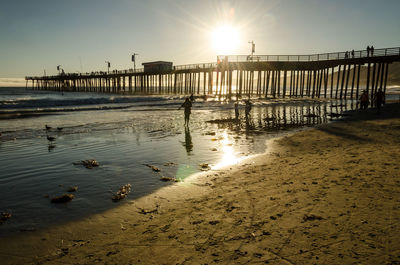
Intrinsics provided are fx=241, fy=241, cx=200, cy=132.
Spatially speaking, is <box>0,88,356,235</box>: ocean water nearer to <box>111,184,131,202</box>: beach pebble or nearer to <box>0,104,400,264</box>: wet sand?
<box>111,184,131,202</box>: beach pebble

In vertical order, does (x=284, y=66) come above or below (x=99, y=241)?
above

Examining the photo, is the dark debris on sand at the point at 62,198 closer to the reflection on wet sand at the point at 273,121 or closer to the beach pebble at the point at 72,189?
the beach pebble at the point at 72,189

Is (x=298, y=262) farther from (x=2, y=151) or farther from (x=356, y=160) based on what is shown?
(x=2, y=151)

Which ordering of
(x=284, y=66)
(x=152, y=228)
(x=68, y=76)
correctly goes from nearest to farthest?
(x=152, y=228) → (x=284, y=66) → (x=68, y=76)

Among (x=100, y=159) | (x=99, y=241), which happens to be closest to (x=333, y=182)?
A: (x=99, y=241)

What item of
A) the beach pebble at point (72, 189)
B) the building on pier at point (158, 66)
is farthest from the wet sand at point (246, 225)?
the building on pier at point (158, 66)

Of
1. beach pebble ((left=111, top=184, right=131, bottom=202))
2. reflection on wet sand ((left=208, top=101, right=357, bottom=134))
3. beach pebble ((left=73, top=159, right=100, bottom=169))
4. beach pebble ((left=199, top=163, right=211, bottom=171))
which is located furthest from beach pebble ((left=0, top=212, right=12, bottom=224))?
reflection on wet sand ((left=208, top=101, right=357, bottom=134))

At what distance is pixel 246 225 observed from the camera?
3705mm

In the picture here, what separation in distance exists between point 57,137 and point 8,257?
397 inches

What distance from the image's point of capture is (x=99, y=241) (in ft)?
11.4

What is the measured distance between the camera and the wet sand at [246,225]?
3004 mm

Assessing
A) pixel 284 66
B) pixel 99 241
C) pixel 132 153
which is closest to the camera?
pixel 99 241

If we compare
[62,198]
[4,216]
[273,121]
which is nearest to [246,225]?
[62,198]

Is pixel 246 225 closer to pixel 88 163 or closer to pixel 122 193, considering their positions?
pixel 122 193
